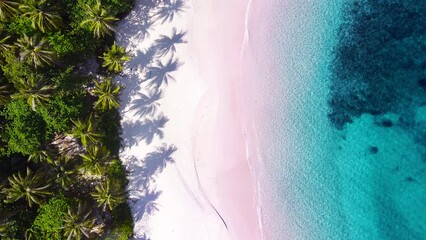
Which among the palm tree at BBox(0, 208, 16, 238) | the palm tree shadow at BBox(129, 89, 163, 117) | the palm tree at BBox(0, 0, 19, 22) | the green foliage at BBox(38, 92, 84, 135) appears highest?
the palm tree at BBox(0, 0, 19, 22)

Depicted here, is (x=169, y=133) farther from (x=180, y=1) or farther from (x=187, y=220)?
(x=180, y=1)

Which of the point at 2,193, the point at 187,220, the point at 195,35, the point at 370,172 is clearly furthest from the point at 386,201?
the point at 2,193

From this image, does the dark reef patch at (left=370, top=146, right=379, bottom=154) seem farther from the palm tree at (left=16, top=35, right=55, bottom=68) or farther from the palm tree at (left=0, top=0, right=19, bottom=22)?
the palm tree at (left=0, top=0, right=19, bottom=22)

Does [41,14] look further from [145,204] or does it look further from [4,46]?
[145,204]

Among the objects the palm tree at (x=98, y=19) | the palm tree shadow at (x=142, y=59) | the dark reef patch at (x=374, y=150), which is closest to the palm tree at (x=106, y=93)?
the palm tree shadow at (x=142, y=59)

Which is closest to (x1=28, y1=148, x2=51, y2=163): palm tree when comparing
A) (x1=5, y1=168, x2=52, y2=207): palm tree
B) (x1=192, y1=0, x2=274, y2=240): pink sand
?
(x1=5, y1=168, x2=52, y2=207): palm tree
